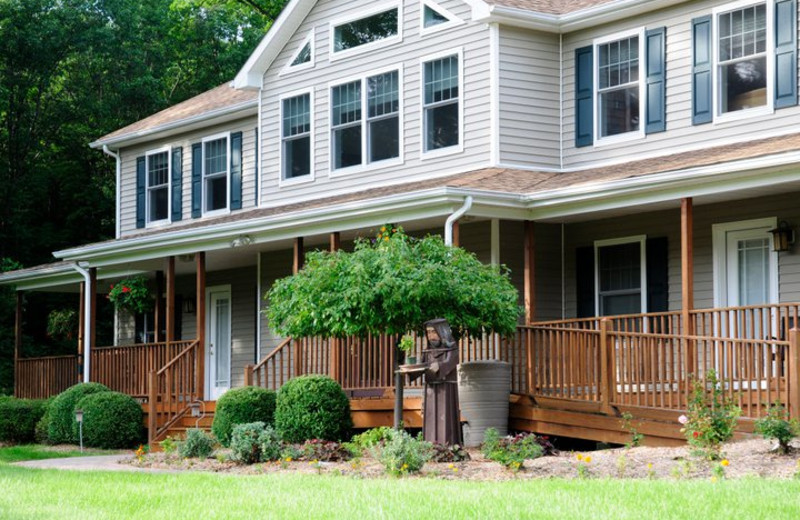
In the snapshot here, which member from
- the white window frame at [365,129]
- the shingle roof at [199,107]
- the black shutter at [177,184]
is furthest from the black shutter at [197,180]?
the white window frame at [365,129]

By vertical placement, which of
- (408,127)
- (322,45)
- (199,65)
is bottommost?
(408,127)

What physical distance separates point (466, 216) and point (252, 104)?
746 cm

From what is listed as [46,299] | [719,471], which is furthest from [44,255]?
[719,471]

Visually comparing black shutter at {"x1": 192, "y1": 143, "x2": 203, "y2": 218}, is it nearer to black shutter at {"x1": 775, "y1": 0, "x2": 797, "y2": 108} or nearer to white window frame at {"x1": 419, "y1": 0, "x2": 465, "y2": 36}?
white window frame at {"x1": 419, "y1": 0, "x2": 465, "y2": 36}

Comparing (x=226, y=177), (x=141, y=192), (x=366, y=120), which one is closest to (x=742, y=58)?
(x=366, y=120)

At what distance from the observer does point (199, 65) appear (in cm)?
3859

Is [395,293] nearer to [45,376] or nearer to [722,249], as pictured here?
[722,249]

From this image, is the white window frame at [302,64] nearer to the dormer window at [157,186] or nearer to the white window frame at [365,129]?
the white window frame at [365,129]

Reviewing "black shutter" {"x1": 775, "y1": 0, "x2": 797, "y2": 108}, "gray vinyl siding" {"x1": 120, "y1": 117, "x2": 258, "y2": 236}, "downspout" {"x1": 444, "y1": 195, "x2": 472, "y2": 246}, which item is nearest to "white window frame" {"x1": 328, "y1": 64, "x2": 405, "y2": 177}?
"gray vinyl siding" {"x1": 120, "y1": 117, "x2": 258, "y2": 236}

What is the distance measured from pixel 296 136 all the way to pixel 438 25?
3712mm

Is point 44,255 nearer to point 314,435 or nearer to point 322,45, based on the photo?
point 322,45

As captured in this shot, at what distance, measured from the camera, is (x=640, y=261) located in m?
17.9

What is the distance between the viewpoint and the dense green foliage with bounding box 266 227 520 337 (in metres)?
14.9

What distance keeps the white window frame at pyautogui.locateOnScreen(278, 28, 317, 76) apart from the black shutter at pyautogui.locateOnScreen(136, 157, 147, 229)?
5812 mm
